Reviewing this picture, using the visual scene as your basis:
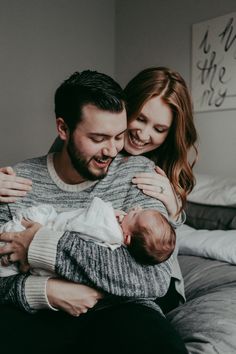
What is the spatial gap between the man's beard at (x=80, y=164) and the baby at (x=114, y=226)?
95 mm

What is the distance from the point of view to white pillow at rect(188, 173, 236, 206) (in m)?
2.27

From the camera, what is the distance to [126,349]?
3.34 ft

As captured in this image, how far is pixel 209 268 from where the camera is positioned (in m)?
1.83

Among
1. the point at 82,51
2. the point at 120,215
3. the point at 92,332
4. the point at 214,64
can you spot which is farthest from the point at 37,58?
the point at 92,332

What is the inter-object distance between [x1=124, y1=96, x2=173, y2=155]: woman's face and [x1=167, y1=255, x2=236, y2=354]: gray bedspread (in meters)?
0.55

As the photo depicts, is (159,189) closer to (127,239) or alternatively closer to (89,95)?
(127,239)

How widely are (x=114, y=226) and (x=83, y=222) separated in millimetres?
85

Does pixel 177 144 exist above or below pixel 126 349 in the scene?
above

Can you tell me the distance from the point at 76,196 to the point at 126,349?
20.9 inches

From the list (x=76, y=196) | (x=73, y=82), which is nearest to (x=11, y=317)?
(x=76, y=196)

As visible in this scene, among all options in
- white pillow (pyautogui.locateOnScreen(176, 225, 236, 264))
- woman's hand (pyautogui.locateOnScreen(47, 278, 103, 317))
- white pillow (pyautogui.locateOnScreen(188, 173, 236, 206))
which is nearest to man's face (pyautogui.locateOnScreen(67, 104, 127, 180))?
woman's hand (pyautogui.locateOnScreen(47, 278, 103, 317))

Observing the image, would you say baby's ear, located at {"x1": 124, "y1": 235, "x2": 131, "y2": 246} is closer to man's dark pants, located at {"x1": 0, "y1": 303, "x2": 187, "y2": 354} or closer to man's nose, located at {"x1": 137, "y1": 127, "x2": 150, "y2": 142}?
man's dark pants, located at {"x1": 0, "y1": 303, "x2": 187, "y2": 354}

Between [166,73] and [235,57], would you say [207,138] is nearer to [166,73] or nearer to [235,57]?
[235,57]

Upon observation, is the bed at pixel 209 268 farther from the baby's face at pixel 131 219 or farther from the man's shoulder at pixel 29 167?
the man's shoulder at pixel 29 167
